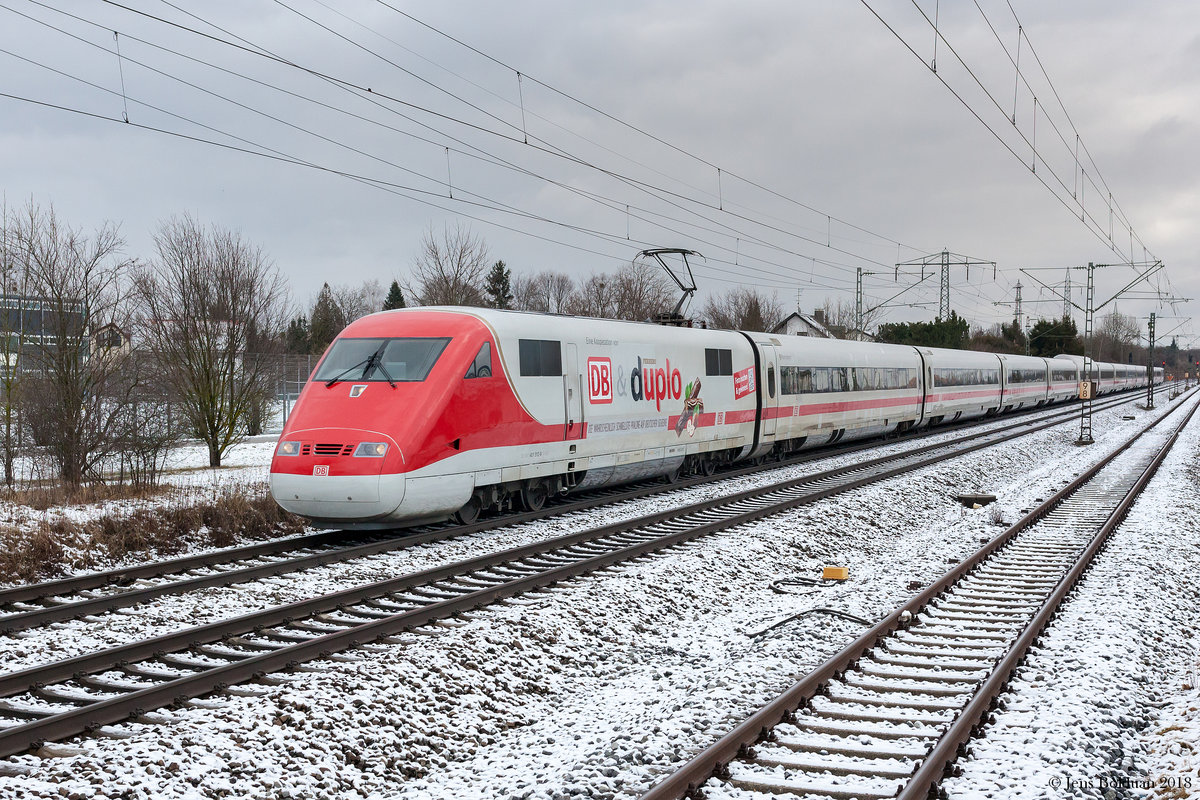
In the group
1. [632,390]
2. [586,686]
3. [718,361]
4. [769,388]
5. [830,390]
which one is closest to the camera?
[586,686]

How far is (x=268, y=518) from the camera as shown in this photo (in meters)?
13.6

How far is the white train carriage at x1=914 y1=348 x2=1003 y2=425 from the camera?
34.3 m

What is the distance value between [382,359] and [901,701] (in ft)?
27.5

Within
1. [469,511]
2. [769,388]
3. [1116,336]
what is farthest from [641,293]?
[1116,336]

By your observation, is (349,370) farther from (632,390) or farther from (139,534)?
(632,390)

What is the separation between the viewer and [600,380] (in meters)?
15.6

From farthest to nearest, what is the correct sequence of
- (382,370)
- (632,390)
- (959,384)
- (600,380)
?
(959,384), (632,390), (600,380), (382,370)

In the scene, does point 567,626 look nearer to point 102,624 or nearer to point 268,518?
point 102,624

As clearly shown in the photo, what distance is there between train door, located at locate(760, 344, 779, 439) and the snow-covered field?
9.06m

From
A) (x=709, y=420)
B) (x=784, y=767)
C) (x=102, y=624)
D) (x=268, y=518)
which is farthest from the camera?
(x=709, y=420)

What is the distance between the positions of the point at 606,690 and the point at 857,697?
1.95 metres

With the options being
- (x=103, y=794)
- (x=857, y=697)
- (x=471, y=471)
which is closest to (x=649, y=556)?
(x=471, y=471)

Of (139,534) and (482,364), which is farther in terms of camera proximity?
(482,364)

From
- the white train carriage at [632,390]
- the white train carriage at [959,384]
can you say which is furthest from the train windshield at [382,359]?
the white train carriage at [959,384]
